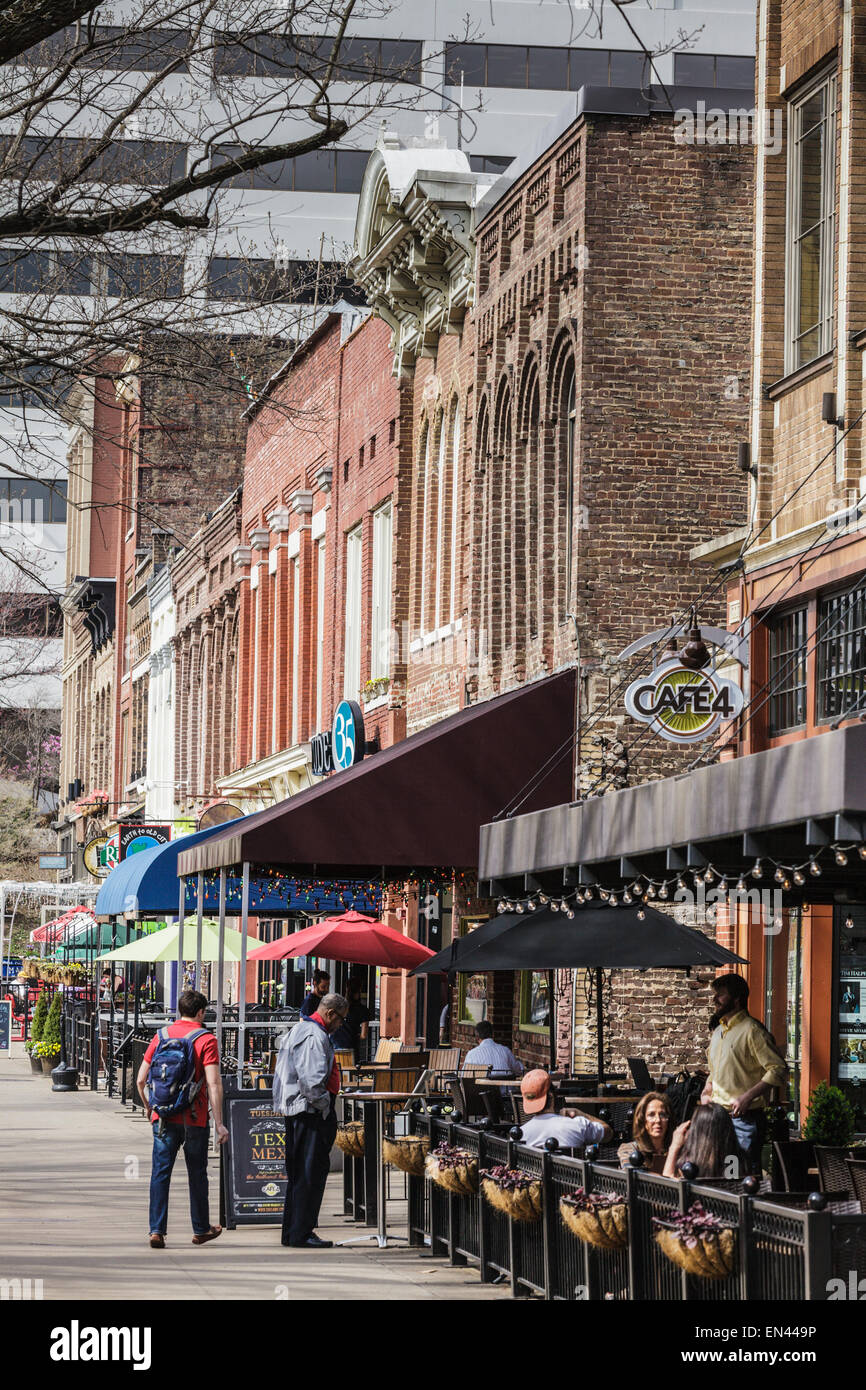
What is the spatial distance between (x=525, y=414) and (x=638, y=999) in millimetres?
6094

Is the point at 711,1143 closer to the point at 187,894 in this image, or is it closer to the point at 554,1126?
the point at 554,1126

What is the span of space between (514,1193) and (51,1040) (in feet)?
88.5

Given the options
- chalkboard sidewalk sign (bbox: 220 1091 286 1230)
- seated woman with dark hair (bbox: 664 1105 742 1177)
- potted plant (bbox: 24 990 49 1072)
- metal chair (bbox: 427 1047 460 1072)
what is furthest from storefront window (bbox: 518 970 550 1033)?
potted plant (bbox: 24 990 49 1072)

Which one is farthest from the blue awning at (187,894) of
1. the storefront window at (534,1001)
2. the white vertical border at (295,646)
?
the white vertical border at (295,646)

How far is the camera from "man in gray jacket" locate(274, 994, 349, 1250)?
14.0m

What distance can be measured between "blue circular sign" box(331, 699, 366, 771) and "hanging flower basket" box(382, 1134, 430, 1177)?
39.7ft

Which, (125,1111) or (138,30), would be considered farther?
(125,1111)

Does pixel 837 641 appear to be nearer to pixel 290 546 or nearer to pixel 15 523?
pixel 290 546

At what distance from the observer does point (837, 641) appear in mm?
14492

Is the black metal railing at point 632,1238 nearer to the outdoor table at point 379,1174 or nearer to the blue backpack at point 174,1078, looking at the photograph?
the outdoor table at point 379,1174

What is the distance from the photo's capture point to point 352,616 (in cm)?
2969

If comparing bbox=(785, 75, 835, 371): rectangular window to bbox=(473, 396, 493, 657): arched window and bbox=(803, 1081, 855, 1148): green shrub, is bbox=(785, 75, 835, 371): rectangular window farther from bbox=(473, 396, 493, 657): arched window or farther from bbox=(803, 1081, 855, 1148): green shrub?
bbox=(473, 396, 493, 657): arched window

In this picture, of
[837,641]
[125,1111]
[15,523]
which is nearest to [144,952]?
[125,1111]

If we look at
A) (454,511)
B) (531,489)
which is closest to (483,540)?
(531,489)
